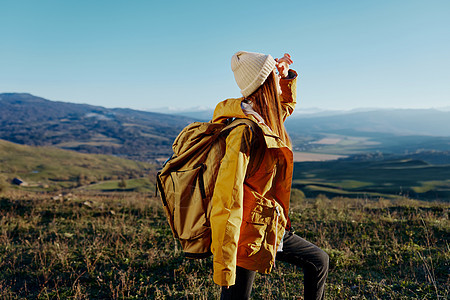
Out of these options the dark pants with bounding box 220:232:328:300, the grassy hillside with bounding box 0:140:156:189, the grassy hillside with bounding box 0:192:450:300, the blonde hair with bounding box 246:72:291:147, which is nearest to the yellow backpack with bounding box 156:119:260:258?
the blonde hair with bounding box 246:72:291:147

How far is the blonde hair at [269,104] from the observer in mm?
2434

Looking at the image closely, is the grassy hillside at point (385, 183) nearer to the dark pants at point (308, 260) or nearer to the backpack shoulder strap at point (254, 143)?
the dark pants at point (308, 260)

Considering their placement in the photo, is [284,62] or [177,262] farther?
[177,262]

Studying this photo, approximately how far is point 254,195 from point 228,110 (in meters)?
0.74

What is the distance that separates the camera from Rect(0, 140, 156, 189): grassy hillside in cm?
9119

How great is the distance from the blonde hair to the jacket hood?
0.16 metres

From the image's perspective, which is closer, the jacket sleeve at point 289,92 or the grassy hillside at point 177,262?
the jacket sleeve at point 289,92

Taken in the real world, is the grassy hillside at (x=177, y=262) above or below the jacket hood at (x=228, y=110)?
below

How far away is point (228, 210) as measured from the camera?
6.68ft

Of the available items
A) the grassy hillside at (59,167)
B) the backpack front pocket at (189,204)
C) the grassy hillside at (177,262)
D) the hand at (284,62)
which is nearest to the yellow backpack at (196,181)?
the backpack front pocket at (189,204)

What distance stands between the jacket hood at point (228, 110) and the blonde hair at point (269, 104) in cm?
16

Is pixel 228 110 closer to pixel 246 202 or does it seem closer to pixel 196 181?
pixel 196 181

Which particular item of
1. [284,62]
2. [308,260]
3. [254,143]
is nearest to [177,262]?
[308,260]

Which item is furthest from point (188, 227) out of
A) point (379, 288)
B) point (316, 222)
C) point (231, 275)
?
point (316, 222)
